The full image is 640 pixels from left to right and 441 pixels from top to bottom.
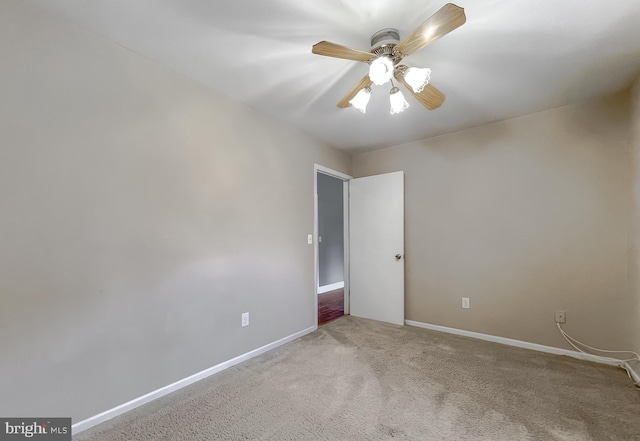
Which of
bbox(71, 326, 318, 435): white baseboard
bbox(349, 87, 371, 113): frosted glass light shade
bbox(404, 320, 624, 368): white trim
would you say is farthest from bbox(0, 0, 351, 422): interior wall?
bbox(404, 320, 624, 368): white trim

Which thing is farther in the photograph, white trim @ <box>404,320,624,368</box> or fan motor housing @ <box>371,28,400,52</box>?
white trim @ <box>404,320,624,368</box>

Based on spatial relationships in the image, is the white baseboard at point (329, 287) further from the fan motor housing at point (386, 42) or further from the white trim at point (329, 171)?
the fan motor housing at point (386, 42)

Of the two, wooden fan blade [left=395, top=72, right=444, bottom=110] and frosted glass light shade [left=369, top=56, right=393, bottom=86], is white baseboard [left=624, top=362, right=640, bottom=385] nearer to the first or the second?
wooden fan blade [left=395, top=72, right=444, bottom=110]

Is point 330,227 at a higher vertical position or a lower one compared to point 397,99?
lower

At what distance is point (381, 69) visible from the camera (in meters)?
1.52

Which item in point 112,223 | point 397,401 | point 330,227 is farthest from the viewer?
point 330,227

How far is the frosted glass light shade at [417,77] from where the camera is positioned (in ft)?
5.17

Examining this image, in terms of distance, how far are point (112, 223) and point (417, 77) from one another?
2.11 metres

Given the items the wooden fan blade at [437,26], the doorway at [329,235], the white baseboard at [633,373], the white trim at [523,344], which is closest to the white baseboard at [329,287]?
the doorway at [329,235]

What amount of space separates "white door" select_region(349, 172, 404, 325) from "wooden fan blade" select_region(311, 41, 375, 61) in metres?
2.18

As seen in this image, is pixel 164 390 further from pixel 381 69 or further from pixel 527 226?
pixel 527 226

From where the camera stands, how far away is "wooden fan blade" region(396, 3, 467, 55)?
45.1 inches

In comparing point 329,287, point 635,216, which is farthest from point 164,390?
point 329,287

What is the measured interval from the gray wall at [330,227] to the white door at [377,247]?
181cm
